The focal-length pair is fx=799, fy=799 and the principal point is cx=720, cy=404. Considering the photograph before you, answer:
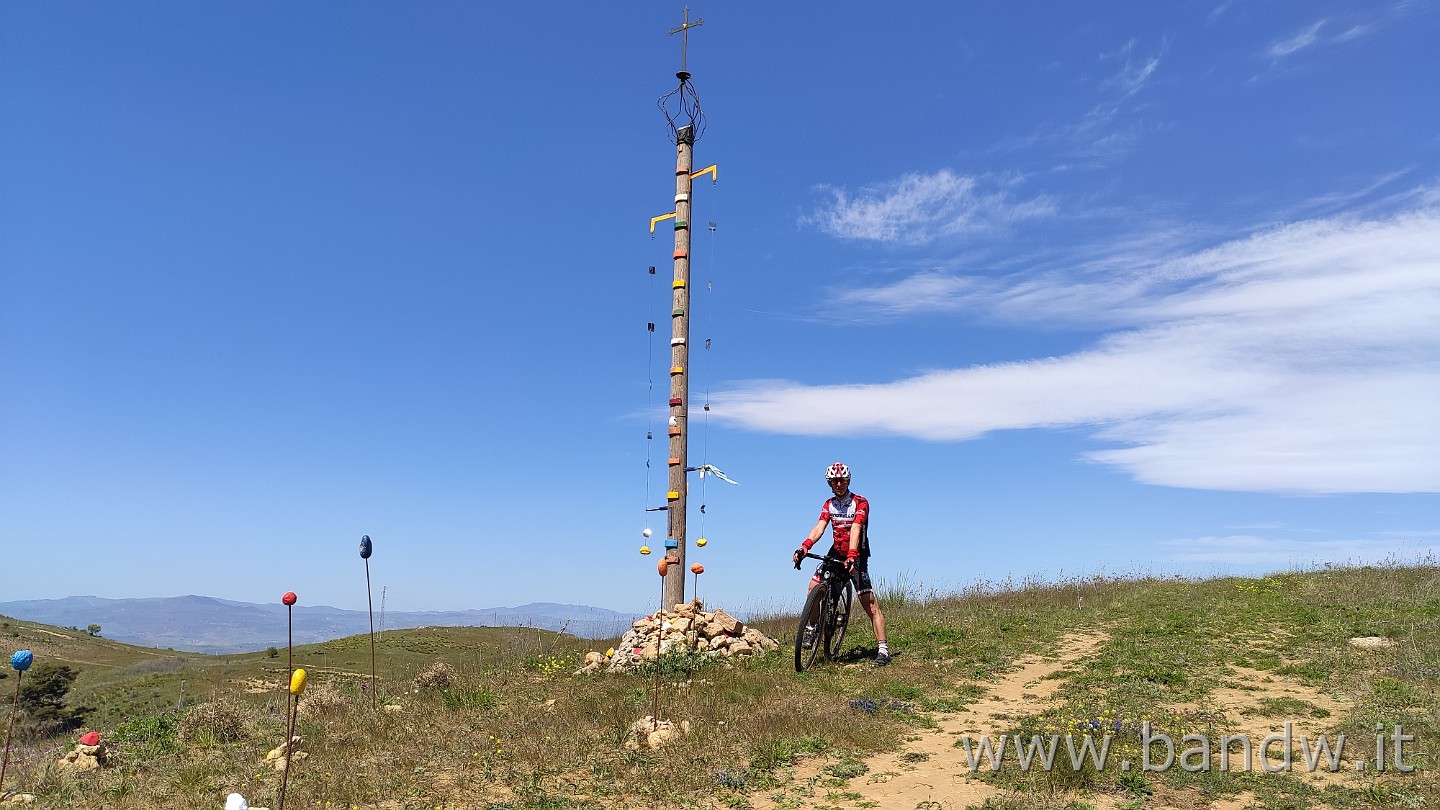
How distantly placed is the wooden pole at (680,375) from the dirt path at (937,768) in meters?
5.89

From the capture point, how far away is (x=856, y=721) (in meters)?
8.43

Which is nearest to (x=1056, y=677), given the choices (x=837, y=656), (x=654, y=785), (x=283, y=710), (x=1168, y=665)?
(x=1168, y=665)

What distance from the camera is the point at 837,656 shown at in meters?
12.1

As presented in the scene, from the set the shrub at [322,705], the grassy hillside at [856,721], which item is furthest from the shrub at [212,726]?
the shrub at [322,705]

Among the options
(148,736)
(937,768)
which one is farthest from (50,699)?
(937,768)

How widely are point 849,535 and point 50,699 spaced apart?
20.2 m

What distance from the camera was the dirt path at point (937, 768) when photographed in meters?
6.48

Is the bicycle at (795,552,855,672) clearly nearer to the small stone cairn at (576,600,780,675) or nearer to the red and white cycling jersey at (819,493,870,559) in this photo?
the red and white cycling jersey at (819,493,870,559)

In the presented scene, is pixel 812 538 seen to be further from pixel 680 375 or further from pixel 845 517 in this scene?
pixel 680 375

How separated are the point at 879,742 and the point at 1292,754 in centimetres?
373

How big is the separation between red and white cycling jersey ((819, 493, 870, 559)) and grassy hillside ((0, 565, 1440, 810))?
1712 mm

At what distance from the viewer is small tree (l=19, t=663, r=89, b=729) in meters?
17.3

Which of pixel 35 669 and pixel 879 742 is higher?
pixel 879 742

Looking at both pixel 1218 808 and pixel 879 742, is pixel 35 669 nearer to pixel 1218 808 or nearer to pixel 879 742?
pixel 879 742
